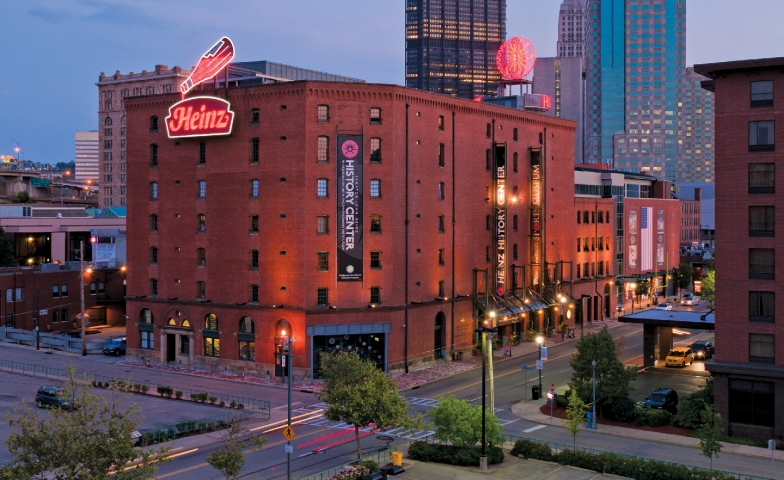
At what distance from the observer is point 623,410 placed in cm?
5503

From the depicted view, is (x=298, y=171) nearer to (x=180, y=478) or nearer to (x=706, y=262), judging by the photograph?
(x=180, y=478)

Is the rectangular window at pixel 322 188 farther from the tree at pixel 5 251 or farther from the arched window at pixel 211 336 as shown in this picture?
the tree at pixel 5 251

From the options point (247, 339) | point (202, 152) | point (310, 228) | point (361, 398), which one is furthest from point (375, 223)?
point (361, 398)

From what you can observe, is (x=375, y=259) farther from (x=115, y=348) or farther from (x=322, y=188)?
(x=115, y=348)

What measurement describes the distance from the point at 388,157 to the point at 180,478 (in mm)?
36658

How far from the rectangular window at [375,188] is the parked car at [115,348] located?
30476mm

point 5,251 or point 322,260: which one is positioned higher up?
point 5,251

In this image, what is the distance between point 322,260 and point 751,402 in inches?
1368

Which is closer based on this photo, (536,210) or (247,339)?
(247,339)

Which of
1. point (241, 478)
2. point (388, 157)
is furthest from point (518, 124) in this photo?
point (241, 478)

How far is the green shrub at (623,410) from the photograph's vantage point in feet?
179

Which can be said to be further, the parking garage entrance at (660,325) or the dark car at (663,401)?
the parking garage entrance at (660,325)

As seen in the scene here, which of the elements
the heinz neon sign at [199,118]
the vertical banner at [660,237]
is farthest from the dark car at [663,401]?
the vertical banner at [660,237]

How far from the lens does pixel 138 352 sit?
7906 centimetres
